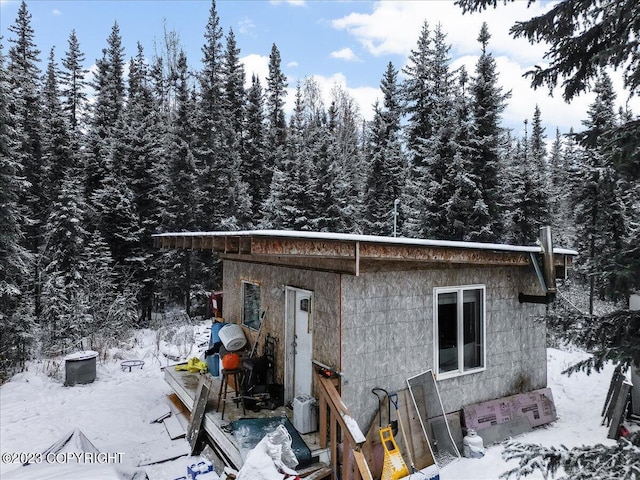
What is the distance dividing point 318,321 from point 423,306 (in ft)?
5.32

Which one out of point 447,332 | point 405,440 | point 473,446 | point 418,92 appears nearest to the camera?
point 405,440

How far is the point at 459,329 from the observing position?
6605 mm

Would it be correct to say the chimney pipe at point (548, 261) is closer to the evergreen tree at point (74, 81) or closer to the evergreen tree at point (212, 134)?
the evergreen tree at point (212, 134)

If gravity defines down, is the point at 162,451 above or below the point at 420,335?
below

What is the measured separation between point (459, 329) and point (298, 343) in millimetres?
2589

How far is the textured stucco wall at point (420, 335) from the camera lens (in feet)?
18.2

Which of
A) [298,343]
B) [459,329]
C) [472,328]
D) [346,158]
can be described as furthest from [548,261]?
[346,158]

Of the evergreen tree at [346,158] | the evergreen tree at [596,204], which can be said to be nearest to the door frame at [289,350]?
the evergreen tree at [346,158]

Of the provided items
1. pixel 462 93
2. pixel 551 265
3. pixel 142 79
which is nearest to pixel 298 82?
pixel 142 79

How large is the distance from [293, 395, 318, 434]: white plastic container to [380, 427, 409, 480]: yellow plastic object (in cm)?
96

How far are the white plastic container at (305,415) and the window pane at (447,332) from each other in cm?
208

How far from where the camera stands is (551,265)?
6957mm

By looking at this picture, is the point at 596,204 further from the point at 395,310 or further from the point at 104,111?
the point at 104,111

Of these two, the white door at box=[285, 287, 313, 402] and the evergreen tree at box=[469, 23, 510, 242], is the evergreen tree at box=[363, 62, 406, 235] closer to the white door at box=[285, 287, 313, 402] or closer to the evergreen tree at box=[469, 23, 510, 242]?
the evergreen tree at box=[469, 23, 510, 242]
